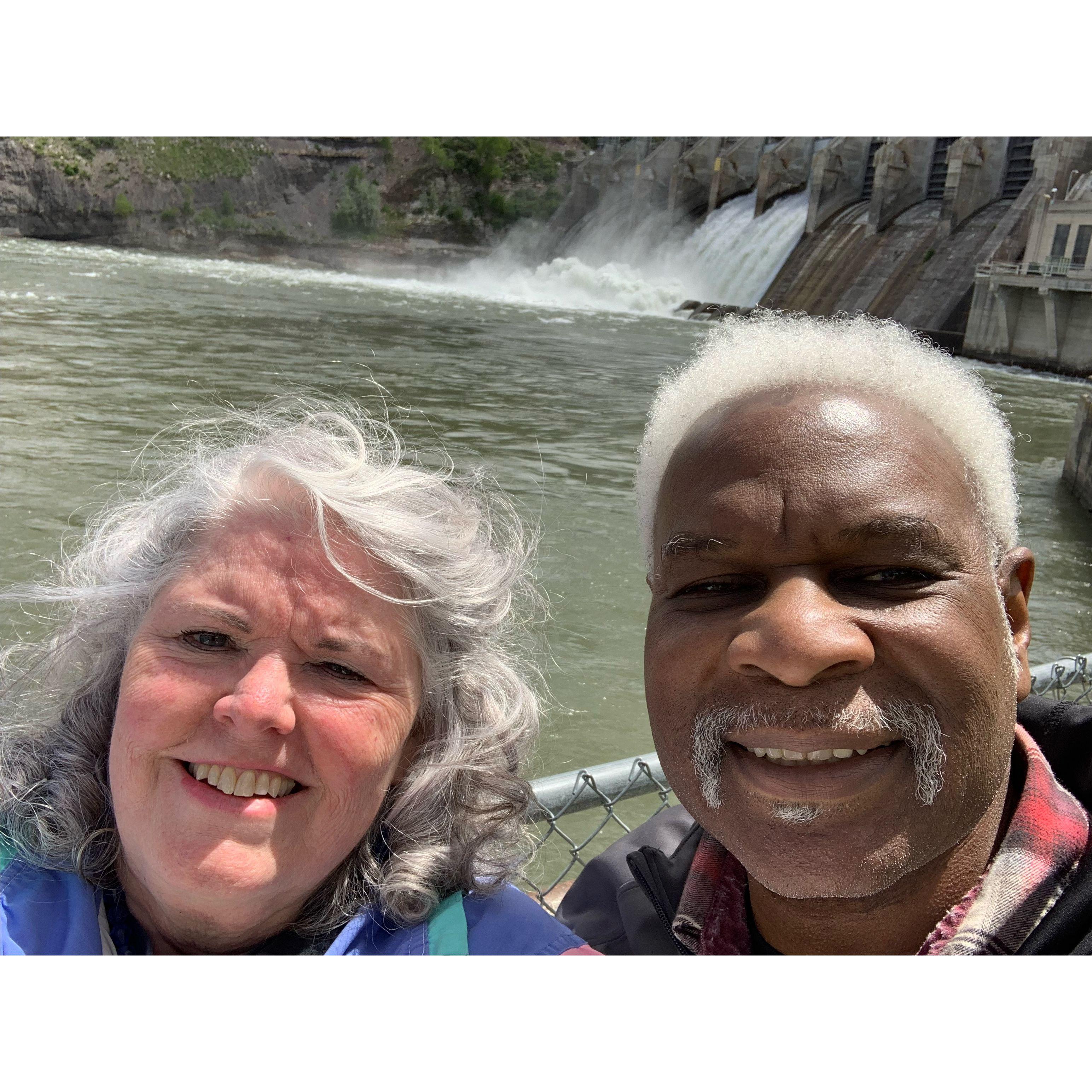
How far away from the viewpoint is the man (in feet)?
4.66

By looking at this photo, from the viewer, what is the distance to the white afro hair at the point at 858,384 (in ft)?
5.42

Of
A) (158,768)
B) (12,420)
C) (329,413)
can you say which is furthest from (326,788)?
(12,420)

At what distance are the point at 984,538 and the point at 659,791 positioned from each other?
106 cm

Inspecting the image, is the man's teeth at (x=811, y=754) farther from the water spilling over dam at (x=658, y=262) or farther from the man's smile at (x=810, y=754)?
the water spilling over dam at (x=658, y=262)

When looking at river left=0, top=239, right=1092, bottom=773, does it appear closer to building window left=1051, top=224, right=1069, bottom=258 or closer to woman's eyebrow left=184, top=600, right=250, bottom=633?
building window left=1051, top=224, right=1069, bottom=258

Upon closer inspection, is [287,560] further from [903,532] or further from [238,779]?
[903,532]

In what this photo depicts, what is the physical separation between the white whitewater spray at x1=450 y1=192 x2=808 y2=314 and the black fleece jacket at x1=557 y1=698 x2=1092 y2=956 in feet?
90.3

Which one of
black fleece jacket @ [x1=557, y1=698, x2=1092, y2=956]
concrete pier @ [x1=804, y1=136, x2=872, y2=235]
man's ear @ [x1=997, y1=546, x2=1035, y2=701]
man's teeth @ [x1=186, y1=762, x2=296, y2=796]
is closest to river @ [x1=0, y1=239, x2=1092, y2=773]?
black fleece jacket @ [x1=557, y1=698, x2=1092, y2=956]

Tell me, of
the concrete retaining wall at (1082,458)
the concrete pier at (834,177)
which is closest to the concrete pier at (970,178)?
the concrete pier at (834,177)

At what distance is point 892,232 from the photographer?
1146 inches

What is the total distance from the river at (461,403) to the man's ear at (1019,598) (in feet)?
14.4

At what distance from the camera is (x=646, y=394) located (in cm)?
1720

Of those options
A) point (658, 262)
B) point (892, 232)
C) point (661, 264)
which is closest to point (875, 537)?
point (892, 232)

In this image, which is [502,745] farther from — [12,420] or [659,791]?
[12,420]
